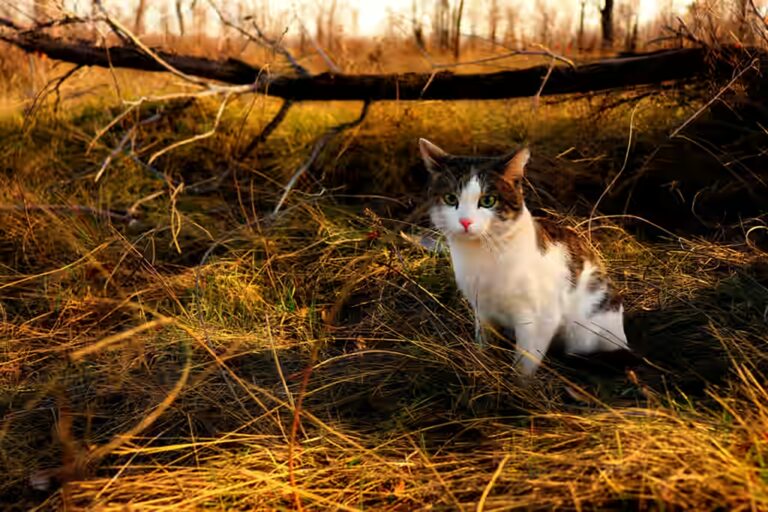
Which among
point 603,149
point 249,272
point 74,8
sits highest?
point 74,8

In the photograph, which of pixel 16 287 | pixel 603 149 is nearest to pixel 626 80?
pixel 603 149

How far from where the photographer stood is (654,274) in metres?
2.32

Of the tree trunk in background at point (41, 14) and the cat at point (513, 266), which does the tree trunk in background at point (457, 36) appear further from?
the tree trunk in background at point (41, 14)

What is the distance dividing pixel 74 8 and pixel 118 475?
242 cm

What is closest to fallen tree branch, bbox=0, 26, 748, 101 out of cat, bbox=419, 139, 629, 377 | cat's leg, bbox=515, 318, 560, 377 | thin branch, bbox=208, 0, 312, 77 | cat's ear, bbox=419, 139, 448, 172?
thin branch, bbox=208, 0, 312, 77

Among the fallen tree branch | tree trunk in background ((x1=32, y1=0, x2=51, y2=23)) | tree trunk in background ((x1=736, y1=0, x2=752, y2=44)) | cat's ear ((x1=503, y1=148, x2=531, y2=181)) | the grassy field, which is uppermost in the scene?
tree trunk in background ((x1=32, y1=0, x2=51, y2=23))

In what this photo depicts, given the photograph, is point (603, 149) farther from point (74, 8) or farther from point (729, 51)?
point (74, 8)

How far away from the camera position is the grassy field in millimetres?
1188

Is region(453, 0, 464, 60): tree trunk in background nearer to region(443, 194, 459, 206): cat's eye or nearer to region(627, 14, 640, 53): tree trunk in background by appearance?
region(627, 14, 640, 53): tree trunk in background

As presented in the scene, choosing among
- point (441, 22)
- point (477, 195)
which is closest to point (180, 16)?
point (441, 22)

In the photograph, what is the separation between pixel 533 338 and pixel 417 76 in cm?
196

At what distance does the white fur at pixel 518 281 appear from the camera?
1.63 metres

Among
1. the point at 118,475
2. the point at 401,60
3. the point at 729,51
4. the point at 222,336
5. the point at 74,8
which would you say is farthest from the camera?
the point at 401,60

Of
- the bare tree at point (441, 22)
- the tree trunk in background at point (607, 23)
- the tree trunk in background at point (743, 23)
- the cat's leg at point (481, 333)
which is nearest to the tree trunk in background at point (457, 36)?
the bare tree at point (441, 22)
